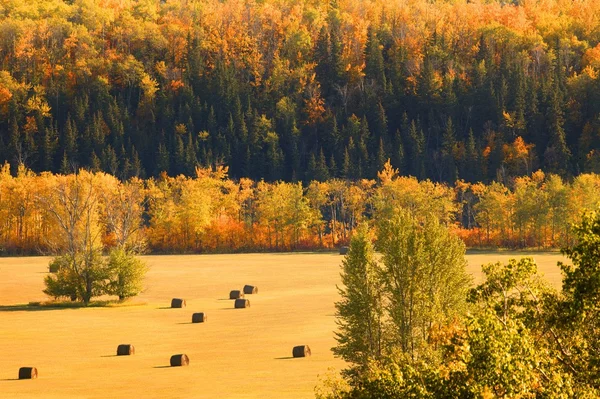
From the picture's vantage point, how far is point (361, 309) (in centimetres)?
5478

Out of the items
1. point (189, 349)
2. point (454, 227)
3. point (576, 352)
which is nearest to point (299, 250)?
point (454, 227)

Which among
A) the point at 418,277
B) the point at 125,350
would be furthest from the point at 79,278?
the point at 418,277

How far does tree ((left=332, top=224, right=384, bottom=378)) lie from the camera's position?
52.9 meters

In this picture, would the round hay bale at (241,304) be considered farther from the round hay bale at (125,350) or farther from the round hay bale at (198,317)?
the round hay bale at (125,350)

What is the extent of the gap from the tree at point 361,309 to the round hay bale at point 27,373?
51.3ft

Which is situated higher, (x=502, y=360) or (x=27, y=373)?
(x=502, y=360)

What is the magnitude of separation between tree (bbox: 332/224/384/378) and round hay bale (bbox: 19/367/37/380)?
1562 cm

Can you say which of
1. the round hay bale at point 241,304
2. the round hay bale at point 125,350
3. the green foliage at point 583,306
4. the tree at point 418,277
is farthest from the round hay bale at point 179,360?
the green foliage at point 583,306

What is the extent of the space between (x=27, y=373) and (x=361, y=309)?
17.4 m

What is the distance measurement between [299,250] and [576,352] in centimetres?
15762

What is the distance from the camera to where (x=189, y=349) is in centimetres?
6831

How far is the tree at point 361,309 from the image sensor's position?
→ 52938mm

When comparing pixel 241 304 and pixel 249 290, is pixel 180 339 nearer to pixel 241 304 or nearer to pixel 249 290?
pixel 241 304

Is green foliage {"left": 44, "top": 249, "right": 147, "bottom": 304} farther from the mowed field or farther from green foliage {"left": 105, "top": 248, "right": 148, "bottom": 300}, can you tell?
the mowed field
